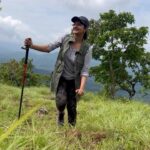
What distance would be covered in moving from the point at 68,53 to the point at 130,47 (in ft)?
112

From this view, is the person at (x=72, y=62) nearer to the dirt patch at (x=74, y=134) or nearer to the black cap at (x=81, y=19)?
the black cap at (x=81, y=19)

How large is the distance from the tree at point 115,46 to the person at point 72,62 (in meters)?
32.5

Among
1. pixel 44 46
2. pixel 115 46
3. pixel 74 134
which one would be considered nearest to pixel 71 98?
pixel 44 46

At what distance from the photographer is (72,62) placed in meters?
7.60

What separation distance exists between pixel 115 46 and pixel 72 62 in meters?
34.4

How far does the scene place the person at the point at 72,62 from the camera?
7.41 m

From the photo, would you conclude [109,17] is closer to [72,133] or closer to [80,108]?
[80,108]

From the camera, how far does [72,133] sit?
6.73 metres

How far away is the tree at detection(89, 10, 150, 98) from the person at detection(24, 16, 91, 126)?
32482mm

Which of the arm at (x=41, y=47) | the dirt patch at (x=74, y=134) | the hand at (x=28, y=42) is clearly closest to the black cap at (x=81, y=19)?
the arm at (x=41, y=47)

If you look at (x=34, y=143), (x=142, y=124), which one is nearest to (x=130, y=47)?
(x=142, y=124)

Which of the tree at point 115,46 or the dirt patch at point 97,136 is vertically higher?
the tree at point 115,46

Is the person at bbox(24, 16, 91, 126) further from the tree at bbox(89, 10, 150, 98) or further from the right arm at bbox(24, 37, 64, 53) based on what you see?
the tree at bbox(89, 10, 150, 98)

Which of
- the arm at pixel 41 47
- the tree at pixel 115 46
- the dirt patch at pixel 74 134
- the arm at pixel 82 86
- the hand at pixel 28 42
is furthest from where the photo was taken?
the tree at pixel 115 46
